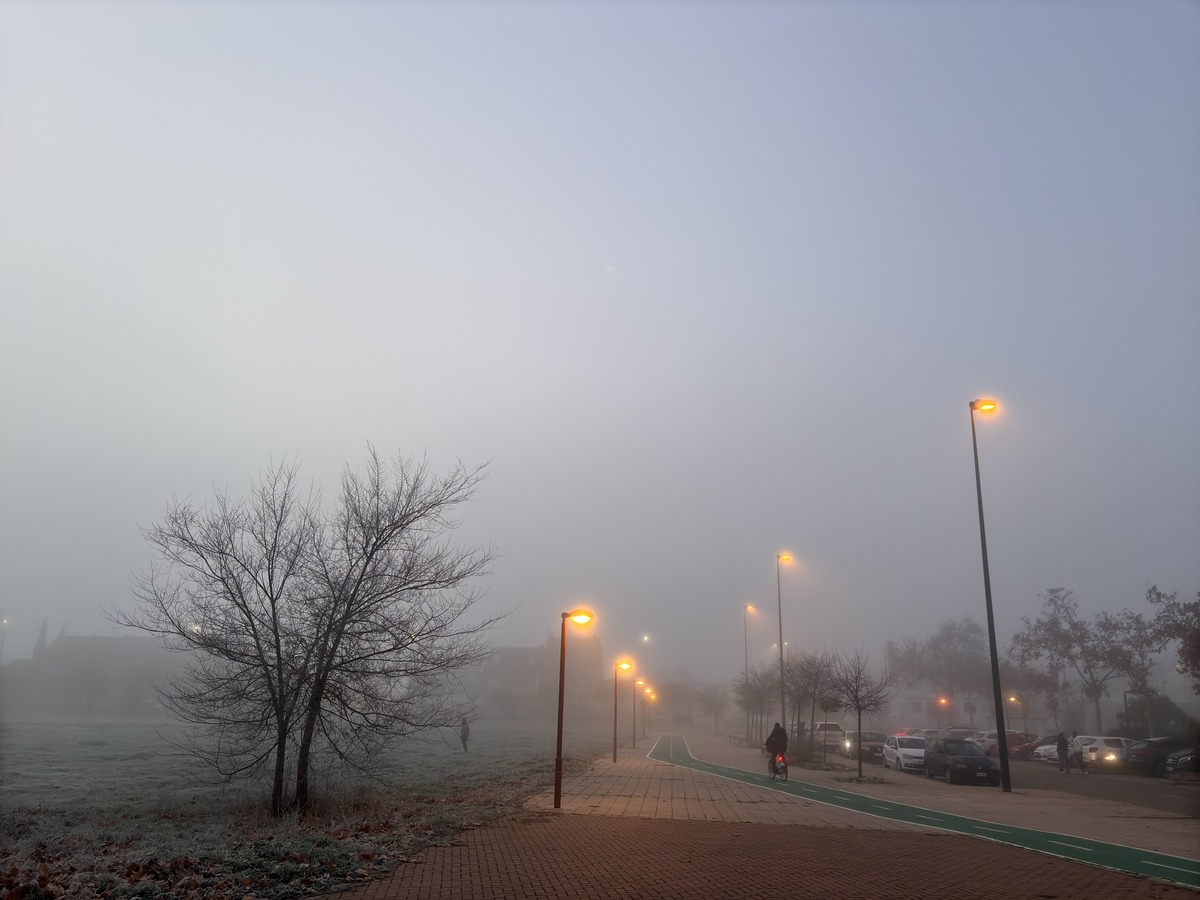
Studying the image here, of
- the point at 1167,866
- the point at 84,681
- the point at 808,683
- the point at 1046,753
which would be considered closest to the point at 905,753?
the point at 808,683

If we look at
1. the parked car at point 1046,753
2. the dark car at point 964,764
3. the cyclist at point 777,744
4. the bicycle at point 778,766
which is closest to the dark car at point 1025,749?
the parked car at point 1046,753

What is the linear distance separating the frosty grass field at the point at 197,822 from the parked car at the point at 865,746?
1739cm

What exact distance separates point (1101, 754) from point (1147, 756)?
180 cm

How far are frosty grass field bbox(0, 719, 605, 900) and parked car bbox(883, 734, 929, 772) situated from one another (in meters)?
13.7

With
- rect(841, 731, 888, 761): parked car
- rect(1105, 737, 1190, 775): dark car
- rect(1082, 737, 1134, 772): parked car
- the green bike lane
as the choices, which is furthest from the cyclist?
rect(1105, 737, 1190, 775): dark car

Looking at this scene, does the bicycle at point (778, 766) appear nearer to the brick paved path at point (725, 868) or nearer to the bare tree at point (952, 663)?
the brick paved path at point (725, 868)

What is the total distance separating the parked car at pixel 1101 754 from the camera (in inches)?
1362

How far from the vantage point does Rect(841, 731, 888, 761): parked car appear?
1555 inches

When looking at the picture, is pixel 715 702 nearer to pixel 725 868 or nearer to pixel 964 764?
pixel 964 764

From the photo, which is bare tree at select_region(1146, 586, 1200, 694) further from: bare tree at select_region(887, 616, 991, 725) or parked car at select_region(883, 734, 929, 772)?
bare tree at select_region(887, 616, 991, 725)

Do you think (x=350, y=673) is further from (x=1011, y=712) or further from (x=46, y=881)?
(x=1011, y=712)

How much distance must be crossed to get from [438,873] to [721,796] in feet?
39.6

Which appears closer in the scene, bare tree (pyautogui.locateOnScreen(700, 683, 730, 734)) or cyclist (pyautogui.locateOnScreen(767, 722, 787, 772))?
cyclist (pyautogui.locateOnScreen(767, 722, 787, 772))

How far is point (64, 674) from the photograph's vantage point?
59344mm
